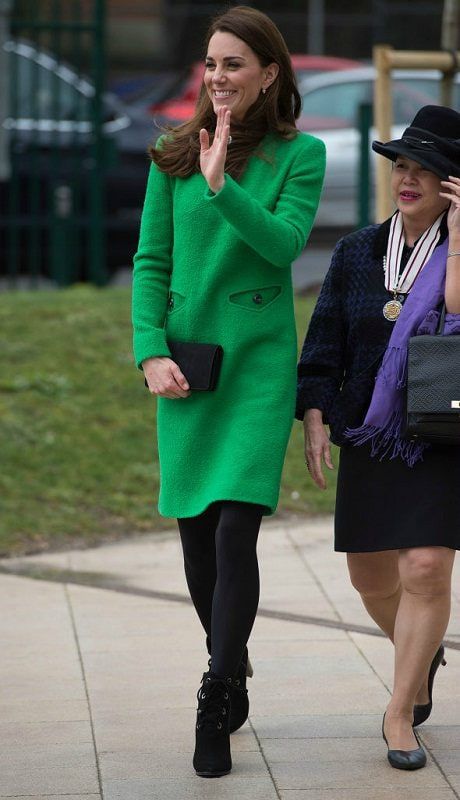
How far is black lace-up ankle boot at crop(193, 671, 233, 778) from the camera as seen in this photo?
12.1 ft

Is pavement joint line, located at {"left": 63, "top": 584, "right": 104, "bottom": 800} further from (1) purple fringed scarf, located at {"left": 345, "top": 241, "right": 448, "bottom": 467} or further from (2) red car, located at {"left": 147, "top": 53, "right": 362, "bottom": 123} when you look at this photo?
(2) red car, located at {"left": 147, "top": 53, "right": 362, "bottom": 123}

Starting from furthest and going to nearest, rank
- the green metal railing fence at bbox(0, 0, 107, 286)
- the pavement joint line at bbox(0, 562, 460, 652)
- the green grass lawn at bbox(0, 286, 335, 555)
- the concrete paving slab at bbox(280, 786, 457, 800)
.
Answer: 1. the green metal railing fence at bbox(0, 0, 107, 286)
2. the green grass lawn at bbox(0, 286, 335, 555)
3. the pavement joint line at bbox(0, 562, 460, 652)
4. the concrete paving slab at bbox(280, 786, 457, 800)

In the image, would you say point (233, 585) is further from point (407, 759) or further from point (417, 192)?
point (417, 192)

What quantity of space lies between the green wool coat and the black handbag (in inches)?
14.4

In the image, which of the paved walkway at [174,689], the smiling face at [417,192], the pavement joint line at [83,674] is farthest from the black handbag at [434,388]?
the pavement joint line at [83,674]

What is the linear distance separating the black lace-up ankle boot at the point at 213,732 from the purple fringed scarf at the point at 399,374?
72cm

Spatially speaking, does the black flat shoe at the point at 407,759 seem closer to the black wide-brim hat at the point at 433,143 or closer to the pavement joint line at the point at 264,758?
the pavement joint line at the point at 264,758

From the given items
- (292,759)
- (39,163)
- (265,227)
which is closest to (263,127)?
(265,227)

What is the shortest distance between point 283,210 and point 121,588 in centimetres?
229

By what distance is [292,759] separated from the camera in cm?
379

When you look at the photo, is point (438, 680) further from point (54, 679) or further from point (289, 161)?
point (289, 161)

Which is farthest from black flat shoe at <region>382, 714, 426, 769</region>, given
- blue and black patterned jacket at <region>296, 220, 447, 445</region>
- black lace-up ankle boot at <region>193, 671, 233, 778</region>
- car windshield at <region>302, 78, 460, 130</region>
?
car windshield at <region>302, 78, 460, 130</region>

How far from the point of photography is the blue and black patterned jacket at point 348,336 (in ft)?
12.3

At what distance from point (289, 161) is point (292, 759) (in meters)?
1.52
